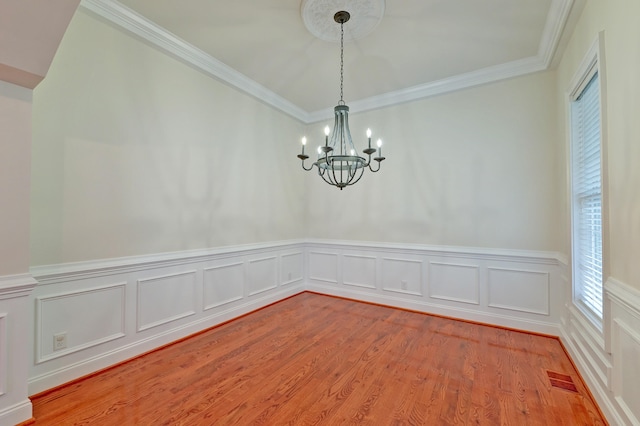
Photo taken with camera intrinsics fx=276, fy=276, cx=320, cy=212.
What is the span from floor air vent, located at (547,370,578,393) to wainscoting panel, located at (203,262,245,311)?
320cm

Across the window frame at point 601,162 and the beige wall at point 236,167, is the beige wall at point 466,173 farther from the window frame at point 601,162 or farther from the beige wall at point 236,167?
the window frame at point 601,162

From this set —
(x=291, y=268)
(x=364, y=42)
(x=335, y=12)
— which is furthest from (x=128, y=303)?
(x=364, y=42)

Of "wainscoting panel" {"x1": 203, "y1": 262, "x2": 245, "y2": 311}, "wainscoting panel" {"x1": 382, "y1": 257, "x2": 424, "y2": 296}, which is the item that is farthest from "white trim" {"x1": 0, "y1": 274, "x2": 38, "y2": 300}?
"wainscoting panel" {"x1": 382, "y1": 257, "x2": 424, "y2": 296}

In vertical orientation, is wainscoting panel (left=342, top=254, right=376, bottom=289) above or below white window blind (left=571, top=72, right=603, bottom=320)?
below

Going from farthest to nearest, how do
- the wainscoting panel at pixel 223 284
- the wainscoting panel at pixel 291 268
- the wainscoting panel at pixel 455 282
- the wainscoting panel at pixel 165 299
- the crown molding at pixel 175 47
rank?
the wainscoting panel at pixel 291 268, the wainscoting panel at pixel 455 282, the wainscoting panel at pixel 223 284, the wainscoting panel at pixel 165 299, the crown molding at pixel 175 47

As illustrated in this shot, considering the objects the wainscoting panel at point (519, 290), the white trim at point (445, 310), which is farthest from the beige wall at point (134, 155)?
the wainscoting panel at point (519, 290)

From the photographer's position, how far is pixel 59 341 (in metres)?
2.10

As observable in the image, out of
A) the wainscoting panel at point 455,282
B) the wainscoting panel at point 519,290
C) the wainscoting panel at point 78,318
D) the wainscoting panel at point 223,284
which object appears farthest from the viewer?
the wainscoting panel at point 455,282

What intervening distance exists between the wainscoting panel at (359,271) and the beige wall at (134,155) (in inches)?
57.0

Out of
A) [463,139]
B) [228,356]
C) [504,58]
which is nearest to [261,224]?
[228,356]

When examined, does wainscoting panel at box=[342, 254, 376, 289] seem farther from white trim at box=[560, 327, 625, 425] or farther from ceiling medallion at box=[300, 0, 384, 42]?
ceiling medallion at box=[300, 0, 384, 42]

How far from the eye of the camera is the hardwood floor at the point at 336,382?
180 cm

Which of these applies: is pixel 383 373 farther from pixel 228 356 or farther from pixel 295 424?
pixel 228 356

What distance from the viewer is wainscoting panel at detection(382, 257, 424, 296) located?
12.4 ft
